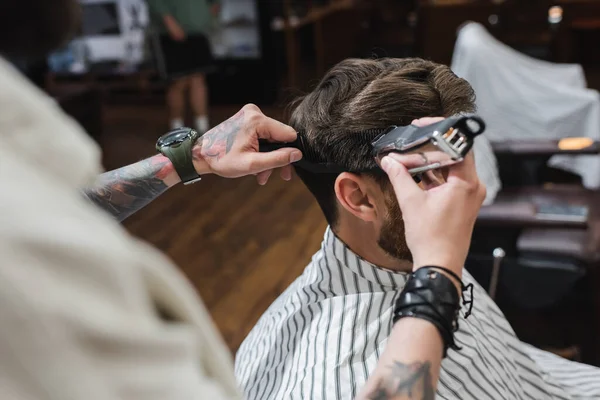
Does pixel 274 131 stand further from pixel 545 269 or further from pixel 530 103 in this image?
pixel 530 103

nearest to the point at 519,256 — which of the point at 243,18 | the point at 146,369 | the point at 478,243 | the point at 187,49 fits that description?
the point at 478,243

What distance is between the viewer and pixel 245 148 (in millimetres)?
1073

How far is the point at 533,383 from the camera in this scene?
1.17m

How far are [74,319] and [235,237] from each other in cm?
282

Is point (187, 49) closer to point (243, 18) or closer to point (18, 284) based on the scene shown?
point (243, 18)

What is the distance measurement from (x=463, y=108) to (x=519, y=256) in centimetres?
91

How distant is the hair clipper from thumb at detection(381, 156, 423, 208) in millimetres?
19

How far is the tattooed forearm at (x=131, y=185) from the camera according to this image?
1.04 meters

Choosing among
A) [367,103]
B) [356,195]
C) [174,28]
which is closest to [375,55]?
[367,103]

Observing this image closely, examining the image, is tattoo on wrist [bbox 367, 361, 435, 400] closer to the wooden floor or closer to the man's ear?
the man's ear

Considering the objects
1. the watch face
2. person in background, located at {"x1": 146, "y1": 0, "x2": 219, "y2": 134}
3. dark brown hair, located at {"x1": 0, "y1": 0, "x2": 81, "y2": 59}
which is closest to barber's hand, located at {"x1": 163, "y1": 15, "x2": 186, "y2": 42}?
person in background, located at {"x1": 146, "y1": 0, "x2": 219, "y2": 134}

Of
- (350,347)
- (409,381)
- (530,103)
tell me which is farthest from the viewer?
(530,103)

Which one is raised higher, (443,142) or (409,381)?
(443,142)

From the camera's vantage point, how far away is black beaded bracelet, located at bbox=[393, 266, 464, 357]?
0.66m
